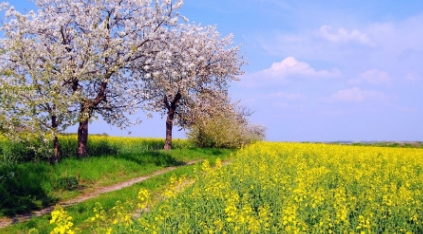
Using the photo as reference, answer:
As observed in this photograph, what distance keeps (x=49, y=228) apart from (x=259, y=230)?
626 cm

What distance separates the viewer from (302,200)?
354 inches

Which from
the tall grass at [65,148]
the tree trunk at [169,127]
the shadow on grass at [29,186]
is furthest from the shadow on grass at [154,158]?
the tree trunk at [169,127]

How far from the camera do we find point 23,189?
13742mm

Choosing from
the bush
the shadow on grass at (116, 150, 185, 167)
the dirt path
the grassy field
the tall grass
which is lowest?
the dirt path

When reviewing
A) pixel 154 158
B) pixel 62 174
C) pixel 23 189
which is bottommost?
pixel 23 189

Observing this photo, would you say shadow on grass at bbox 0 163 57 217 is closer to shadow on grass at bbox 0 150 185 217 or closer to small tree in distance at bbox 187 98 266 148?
shadow on grass at bbox 0 150 185 217

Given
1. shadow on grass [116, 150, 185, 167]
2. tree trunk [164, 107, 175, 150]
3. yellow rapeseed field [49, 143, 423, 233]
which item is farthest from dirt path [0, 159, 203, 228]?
tree trunk [164, 107, 175, 150]

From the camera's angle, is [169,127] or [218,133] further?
[218,133]

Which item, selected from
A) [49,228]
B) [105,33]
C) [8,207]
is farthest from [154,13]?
[49,228]

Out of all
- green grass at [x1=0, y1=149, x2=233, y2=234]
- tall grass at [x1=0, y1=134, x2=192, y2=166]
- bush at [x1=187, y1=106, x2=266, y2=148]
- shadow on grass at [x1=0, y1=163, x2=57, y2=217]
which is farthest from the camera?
bush at [x1=187, y1=106, x2=266, y2=148]

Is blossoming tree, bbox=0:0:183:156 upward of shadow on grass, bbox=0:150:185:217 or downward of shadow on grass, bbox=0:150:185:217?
upward

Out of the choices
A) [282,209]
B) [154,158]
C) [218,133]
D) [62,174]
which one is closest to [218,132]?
[218,133]

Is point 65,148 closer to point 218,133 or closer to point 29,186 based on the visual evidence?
point 29,186

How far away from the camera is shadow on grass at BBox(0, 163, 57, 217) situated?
500 inches
